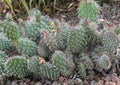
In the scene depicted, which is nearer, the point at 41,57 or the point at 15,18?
the point at 41,57

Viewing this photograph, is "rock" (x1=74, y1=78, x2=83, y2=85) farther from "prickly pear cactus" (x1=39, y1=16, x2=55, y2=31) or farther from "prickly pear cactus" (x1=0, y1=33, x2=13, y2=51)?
"prickly pear cactus" (x1=0, y1=33, x2=13, y2=51)

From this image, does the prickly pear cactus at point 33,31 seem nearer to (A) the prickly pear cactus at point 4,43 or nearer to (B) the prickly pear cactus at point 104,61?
(A) the prickly pear cactus at point 4,43

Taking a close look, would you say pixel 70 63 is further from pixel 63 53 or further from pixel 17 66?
pixel 17 66

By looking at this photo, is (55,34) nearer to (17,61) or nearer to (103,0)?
(17,61)

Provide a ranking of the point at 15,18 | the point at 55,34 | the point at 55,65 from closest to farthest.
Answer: the point at 55,65 < the point at 55,34 < the point at 15,18

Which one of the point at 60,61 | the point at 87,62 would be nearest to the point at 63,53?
the point at 60,61

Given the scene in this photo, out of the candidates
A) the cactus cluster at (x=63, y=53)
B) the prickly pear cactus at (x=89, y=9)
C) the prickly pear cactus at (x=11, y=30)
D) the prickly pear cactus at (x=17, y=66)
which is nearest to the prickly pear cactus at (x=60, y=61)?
the cactus cluster at (x=63, y=53)

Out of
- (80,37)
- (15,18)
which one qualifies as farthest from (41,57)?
(15,18)
